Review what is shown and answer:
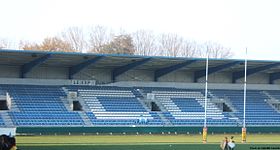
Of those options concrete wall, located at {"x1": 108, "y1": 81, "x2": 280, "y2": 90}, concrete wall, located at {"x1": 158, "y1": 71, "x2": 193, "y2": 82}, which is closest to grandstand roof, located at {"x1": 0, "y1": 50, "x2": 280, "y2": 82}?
Result: concrete wall, located at {"x1": 158, "y1": 71, "x2": 193, "y2": 82}

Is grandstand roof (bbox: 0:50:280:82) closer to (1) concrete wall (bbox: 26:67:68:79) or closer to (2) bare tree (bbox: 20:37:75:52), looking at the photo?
(1) concrete wall (bbox: 26:67:68:79)

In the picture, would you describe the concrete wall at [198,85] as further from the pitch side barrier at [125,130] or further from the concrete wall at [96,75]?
the pitch side barrier at [125,130]

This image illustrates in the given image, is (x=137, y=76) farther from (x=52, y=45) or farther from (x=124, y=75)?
(x=52, y=45)

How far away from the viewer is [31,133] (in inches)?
2023

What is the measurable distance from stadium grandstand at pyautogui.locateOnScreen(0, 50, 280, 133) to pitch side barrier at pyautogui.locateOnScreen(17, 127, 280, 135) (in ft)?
0.28

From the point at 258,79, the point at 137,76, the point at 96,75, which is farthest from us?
the point at 258,79

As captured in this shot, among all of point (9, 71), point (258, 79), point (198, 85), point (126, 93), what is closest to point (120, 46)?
point (258, 79)

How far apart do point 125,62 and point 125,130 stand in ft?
23.9

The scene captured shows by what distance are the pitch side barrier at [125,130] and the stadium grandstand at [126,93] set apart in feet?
0.28

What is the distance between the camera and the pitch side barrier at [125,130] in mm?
51625

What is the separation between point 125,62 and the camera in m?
59.7

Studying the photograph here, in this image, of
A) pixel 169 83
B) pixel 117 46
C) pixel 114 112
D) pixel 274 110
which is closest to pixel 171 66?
pixel 169 83

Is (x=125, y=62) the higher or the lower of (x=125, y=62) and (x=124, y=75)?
the higher

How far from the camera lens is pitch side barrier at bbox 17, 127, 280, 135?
169 feet
